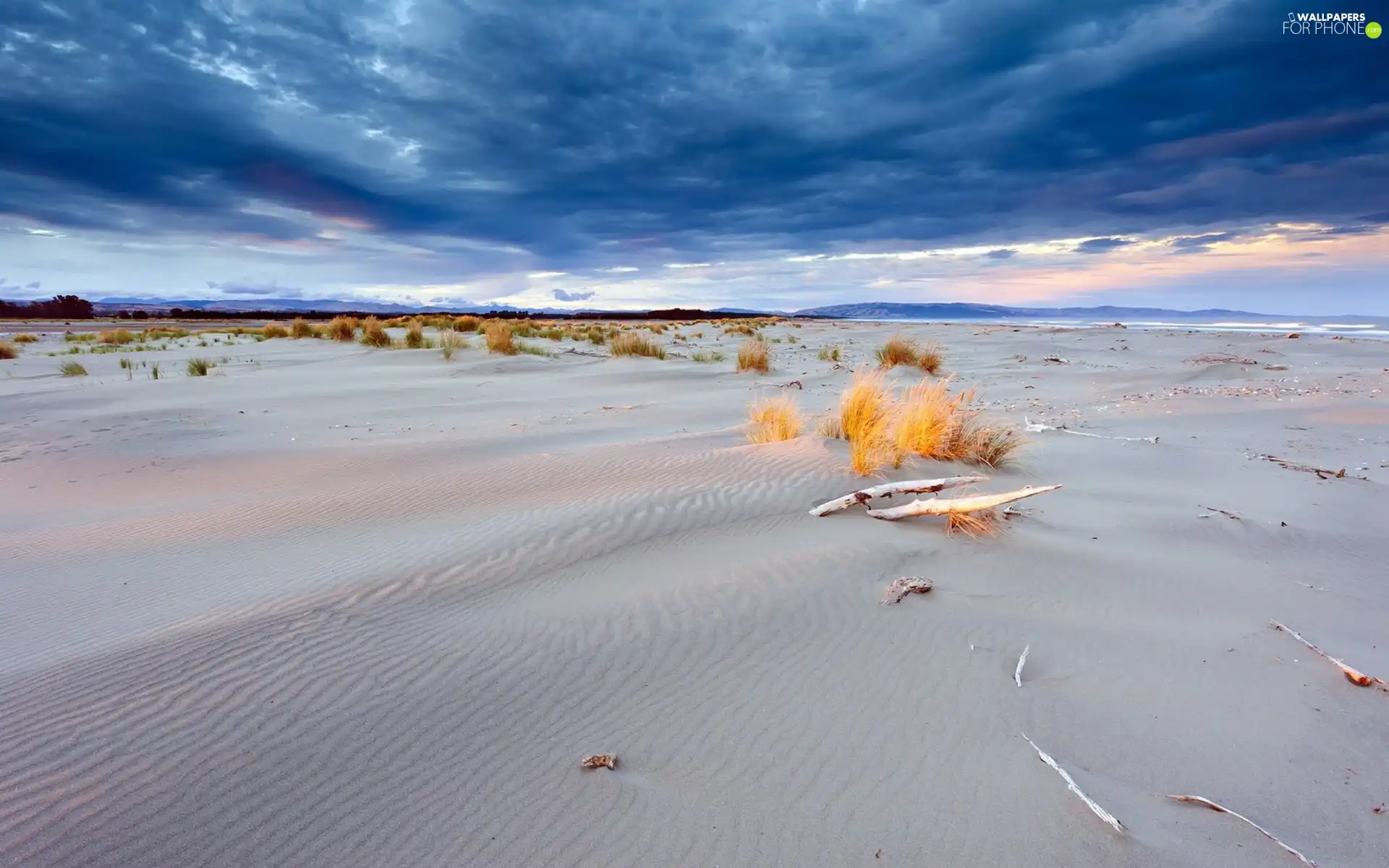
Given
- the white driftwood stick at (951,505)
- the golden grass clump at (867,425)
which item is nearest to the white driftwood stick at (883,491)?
the white driftwood stick at (951,505)

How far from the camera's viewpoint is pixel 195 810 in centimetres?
170

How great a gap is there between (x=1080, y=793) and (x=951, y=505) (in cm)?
224

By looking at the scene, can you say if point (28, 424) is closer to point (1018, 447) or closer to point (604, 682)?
point (604, 682)

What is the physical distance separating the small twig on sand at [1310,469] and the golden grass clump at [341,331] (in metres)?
21.0

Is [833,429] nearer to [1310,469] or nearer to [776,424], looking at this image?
[776,424]

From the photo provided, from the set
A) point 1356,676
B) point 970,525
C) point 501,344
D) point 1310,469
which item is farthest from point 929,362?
point 1356,676

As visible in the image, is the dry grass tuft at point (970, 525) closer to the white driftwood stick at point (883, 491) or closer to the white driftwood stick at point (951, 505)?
the white driftwood stick at point (951, 505)

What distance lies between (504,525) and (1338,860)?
360 centimetres

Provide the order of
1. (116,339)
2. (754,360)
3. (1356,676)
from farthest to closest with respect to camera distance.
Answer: (116,339)
(754,360)
(1356,676)

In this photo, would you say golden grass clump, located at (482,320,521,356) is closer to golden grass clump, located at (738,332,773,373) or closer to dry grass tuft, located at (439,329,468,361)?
dry grass tuft, located at (439,329,468,361)

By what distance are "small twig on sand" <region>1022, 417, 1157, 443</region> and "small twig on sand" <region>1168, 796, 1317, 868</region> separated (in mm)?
6010

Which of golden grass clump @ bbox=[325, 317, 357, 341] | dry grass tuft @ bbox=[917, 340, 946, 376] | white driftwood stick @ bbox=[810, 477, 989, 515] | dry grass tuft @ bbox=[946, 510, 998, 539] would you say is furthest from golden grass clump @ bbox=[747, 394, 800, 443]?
golden grass clump @ bbox=[325, 317, 357, 341]

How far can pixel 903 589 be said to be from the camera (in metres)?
3.14

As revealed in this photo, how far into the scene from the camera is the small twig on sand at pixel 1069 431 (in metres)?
7.00
